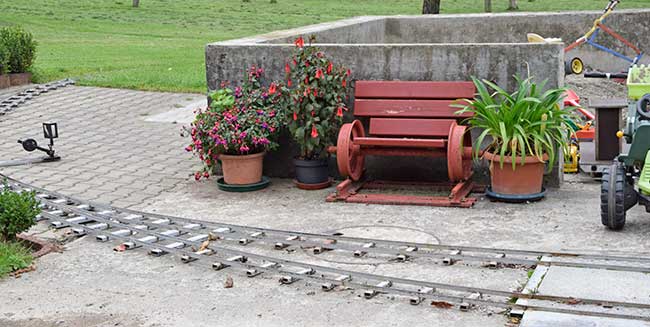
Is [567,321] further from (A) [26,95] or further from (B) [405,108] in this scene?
(A) [26,95]

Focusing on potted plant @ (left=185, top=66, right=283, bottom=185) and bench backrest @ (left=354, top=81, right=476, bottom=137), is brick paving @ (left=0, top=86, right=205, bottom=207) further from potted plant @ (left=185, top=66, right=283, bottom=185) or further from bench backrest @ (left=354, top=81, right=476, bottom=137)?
bench backrest @ (left=354, top=81, right=476, bottom=137)

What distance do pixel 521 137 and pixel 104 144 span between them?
17.5 ft

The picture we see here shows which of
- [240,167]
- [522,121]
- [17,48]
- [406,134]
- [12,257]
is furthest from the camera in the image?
[17,48]

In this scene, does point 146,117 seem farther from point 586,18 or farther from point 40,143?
point 586,18

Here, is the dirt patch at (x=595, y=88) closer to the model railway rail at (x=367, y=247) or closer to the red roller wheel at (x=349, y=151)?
the red roller wheel at (x=349, y=151)

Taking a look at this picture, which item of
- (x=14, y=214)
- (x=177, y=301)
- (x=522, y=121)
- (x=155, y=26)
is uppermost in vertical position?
(x=155, y=26)

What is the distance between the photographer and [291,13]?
39.2m

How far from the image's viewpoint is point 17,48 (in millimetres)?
15086

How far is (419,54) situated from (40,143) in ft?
16.5

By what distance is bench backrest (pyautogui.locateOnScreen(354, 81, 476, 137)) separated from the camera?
27.6ft

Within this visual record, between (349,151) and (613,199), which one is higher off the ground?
(349,151)

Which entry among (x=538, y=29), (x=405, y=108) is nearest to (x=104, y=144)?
(x=405, y=108)

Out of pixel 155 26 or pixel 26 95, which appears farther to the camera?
pixel 155 26

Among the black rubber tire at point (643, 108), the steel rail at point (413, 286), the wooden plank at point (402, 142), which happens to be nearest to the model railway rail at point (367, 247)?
the steel rail at point (413, 286)
